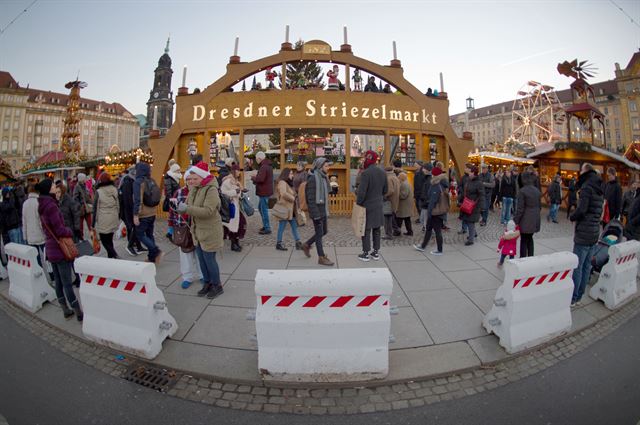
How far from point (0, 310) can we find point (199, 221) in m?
3.31

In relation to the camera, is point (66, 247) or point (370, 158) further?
point (370, 158)

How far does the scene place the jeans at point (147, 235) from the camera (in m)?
5.60

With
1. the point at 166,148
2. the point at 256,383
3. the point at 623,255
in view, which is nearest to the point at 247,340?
the point at 256,383

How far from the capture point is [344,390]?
2.64m

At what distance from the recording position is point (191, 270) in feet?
15.5

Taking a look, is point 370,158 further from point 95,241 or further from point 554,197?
point 554,197

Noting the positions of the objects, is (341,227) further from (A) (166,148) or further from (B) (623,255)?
(A) (166,148)

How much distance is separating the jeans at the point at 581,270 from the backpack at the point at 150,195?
7.16 metres

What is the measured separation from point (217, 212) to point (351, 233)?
4.73m

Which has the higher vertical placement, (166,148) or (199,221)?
(166,148)

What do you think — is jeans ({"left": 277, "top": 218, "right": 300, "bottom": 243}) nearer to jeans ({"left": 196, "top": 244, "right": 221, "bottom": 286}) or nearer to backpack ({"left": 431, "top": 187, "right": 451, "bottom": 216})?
jeans ({"left": 196, "top": 244, "right": 221, "bottom": 286})

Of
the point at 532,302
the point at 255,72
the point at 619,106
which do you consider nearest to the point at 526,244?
the point at 532,302

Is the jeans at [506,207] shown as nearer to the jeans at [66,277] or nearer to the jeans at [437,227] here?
the jeans at [437,227]

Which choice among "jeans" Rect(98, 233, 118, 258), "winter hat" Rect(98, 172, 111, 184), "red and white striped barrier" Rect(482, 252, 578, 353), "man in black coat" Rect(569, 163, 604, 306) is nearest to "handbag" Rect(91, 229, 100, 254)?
"jeans" Rect(98, 233, 118, 258)
